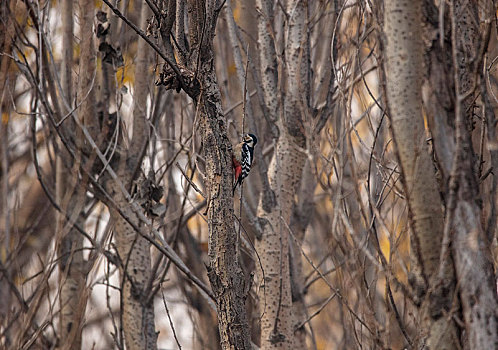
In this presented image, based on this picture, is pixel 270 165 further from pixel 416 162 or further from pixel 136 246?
pixel 416 162

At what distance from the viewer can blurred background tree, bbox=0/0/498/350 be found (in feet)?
7.39

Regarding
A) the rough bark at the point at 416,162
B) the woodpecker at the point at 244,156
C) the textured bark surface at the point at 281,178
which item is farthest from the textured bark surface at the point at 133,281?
the rough bark at the point at 416,162

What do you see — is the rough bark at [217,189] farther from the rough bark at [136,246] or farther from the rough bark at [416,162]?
the rough bark at [136,246]

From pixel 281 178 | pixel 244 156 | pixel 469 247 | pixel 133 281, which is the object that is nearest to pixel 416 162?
pixel 469 247

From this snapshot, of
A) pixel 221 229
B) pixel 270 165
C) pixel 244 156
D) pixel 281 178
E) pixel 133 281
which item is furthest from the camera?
pixel 244 156

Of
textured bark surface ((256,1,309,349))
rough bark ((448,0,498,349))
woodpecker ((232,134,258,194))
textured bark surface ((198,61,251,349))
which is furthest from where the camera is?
woodpecker ((232,134,258,194))

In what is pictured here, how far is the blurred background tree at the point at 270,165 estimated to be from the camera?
2254mm

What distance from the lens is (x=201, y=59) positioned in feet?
8.96

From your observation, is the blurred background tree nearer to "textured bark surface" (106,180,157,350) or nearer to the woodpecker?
"textured bark surface" (106,180,157,350)

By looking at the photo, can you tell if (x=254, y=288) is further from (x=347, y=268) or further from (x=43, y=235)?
(x=43, y=235)

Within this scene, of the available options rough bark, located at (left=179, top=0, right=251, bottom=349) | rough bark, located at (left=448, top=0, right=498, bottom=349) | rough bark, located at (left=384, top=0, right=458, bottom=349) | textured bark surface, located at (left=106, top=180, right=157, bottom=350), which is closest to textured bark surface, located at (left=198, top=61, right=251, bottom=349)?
rough bark, located at (left=179, top=0, right=251, bottom=349)

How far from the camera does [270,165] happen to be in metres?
4.30

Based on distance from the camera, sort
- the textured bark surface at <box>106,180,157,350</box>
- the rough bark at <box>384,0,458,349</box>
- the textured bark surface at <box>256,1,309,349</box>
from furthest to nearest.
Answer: the textured bark surface at <box>106,180,157,350</box> < the textured bark surface at <box>256,1,309,349</box> < the rough bark at <box>384,0,458,349</box>

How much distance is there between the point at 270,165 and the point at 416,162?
6.84 ft
